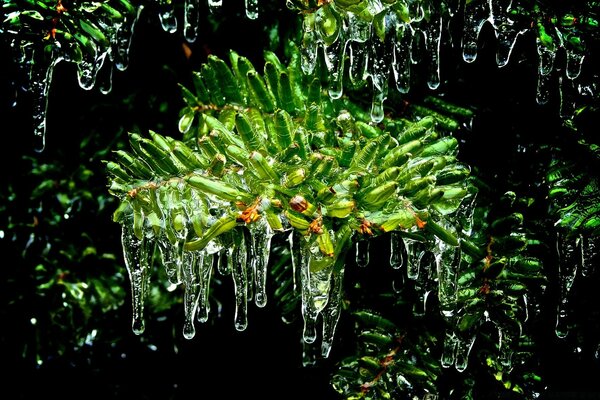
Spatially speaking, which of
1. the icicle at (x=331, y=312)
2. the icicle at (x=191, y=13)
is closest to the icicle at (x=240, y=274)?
the icicle at (x=331, y=312)

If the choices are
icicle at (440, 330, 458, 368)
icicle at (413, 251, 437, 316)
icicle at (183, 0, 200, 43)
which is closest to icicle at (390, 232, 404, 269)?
icicle at (413, 251, 437, 316)

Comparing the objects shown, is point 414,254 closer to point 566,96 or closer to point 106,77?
point 566,96

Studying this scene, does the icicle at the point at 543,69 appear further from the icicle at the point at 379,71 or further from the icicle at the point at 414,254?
the icicle at the point at 414,254

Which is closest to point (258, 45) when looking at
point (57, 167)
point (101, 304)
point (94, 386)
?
point (57, 167)

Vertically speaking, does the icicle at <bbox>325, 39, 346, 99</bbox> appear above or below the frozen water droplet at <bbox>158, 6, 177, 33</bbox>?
below

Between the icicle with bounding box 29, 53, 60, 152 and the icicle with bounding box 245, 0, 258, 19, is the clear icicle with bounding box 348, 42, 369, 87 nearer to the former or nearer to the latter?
the icicle with bounding box 245, 0, 258, 19

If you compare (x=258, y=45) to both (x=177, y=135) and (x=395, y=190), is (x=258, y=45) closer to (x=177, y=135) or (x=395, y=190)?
(x=177, y=135)
